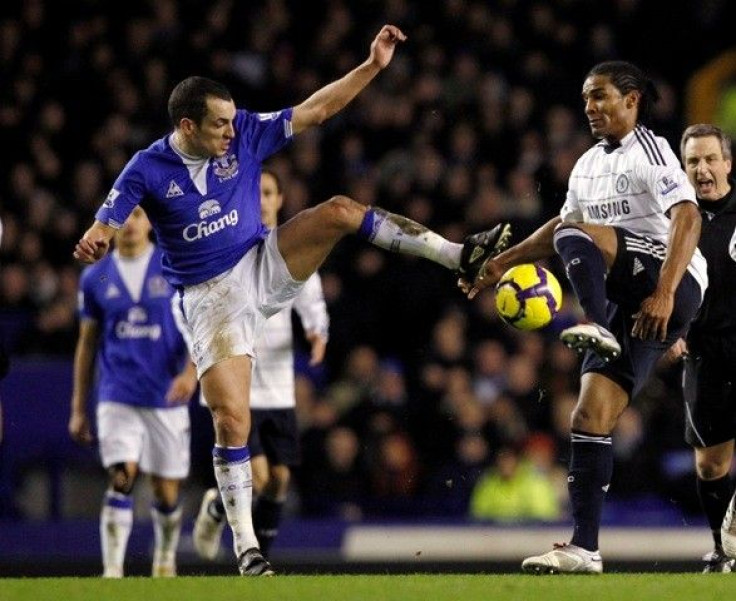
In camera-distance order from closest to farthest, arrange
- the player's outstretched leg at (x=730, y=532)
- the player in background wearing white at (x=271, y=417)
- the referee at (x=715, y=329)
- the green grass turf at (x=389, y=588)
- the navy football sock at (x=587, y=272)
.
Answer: the green grass turf at (x=389, y=588) < the navy football sock at (x=587, y=272) < the player's outstretched leg at (x=730, y=532) < the referee at (x=715, y=329) < the player in background wearing white at (x=271, y=417)

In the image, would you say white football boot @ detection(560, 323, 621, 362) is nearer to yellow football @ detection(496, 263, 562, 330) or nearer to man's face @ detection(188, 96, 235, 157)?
yellow football @ detection(496, 263, 562, 330)

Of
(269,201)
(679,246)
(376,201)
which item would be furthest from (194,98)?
(376,201)

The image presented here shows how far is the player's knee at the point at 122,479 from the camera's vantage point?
31.2 feet

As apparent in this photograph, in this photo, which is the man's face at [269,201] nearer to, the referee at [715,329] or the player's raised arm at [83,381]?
the player's raised arm at [83,381]

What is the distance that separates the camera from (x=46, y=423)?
12.2 metres

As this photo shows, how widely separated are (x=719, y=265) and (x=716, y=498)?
1175mm

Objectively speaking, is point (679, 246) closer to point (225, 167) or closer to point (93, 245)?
point (225, 167)

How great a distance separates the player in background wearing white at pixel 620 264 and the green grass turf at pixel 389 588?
1.85 feet

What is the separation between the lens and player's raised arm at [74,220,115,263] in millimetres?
6730

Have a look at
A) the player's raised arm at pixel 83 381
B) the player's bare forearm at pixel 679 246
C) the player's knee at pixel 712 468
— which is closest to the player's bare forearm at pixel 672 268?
the player's bare forearm at pixel 679 246

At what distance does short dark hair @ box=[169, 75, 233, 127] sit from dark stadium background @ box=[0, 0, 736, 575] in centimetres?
485

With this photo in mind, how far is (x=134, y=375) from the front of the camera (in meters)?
9.60

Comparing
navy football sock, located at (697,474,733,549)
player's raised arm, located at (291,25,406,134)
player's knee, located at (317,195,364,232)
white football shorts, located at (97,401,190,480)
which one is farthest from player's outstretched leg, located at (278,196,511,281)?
white football shorts, located at (97,401,190,480)

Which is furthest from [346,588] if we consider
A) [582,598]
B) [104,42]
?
[104,42]
